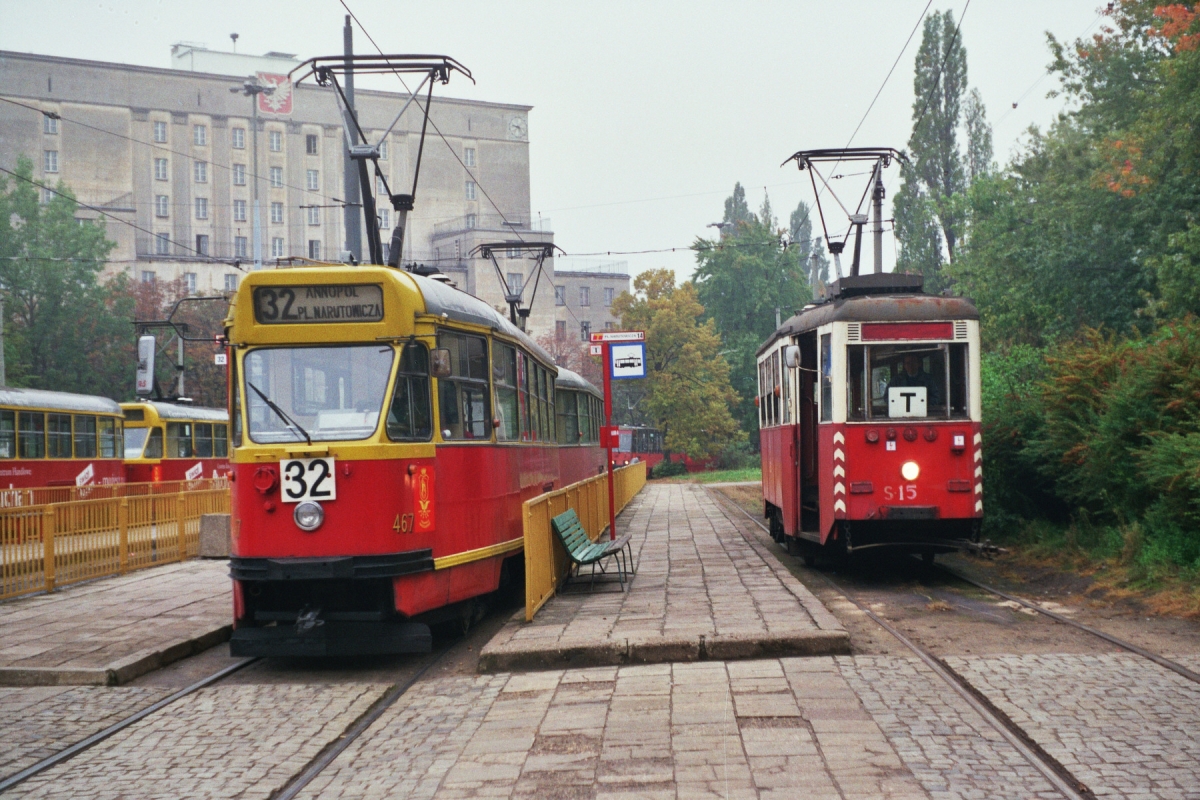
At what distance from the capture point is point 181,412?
3209 cm

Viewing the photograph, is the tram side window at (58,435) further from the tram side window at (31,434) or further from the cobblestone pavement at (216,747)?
the cobblestone pavement at (216,747)

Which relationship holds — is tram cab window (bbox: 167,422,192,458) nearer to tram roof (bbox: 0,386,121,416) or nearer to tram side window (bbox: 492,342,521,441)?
tram roof (bbox: 0,386,121,416)

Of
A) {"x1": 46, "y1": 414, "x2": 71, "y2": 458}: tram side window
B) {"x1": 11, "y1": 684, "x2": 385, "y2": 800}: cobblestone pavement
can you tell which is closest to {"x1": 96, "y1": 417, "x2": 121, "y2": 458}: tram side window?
{"x1": 46, "y1": 414, "x2": 71, "y2": 458}: tram side window

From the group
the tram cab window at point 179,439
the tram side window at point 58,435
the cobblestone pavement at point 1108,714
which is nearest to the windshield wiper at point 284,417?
the cobblestone pavement at point 1108,714

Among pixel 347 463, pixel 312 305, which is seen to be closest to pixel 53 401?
pixel 312 305

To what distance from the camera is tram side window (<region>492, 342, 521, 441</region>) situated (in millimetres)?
11384

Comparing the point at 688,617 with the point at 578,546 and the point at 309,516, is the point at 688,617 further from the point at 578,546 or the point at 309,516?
the point at 309,516

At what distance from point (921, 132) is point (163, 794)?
184 ft

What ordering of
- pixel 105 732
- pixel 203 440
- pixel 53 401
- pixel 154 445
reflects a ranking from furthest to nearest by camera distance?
pixel 203 440
pixel 154 445
pixel 53 401
pixel 105 732

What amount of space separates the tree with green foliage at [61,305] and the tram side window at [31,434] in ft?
110

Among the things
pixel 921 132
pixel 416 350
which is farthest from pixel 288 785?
pixel 921 132

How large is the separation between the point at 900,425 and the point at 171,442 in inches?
942

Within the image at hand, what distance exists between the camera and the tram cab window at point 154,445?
30.5m

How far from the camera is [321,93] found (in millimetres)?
79062
